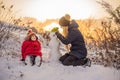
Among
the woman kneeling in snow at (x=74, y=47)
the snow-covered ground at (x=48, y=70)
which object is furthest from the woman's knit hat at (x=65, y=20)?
the snow-covered ground at (x=48, y=70)

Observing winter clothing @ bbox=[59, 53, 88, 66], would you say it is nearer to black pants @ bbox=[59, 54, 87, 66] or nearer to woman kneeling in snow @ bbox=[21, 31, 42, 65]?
black pants @ bbox=[59, 54, 87, 66]

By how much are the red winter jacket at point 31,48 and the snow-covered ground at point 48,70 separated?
0.12 m

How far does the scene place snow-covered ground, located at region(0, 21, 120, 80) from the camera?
415cm

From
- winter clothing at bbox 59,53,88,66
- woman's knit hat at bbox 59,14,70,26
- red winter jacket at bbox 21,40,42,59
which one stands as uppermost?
woman's knit hat at bbox 59,14,70,26

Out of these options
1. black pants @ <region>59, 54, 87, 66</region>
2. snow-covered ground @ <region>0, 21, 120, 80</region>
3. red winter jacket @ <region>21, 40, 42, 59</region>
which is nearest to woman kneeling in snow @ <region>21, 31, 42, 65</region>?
red winter jacket @ <region>21, 40, 42, 59</region>

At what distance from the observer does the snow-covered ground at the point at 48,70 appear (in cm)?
415

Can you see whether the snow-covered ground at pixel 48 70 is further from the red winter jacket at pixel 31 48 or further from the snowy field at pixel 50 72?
the red winter jacket at pixel 31 48

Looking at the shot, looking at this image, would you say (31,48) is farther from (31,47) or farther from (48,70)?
(48,70)

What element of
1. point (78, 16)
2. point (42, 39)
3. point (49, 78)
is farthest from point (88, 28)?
point (49, 78)

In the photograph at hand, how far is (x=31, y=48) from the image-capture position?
435 cm

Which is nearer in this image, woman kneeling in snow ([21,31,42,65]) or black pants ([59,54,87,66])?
woman kneeling in snow ([21,31,42,65])

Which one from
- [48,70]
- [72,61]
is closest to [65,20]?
[72,61]

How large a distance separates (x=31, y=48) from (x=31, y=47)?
0.01 m

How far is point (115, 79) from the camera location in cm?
443
